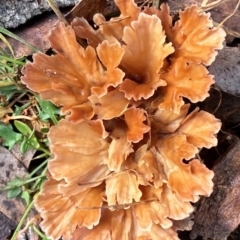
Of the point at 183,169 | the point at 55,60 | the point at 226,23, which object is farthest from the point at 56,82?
the point at 226,23

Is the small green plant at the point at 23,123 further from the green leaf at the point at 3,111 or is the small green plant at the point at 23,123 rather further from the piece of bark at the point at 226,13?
the piece of bark at the point at 226,13

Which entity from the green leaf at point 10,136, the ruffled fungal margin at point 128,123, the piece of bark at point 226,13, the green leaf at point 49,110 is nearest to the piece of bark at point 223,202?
the ruffled fungal margin at point 128,123

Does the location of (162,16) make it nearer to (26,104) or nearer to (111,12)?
(111,12)

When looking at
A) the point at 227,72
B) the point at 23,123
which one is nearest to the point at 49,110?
the point at 23,123

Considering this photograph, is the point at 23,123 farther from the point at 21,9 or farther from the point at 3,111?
the point at 21,9

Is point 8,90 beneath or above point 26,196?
above

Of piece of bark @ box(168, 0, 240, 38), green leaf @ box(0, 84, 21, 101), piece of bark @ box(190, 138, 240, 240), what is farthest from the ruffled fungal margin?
green leaf @ box(0, 84, 21, 101)
